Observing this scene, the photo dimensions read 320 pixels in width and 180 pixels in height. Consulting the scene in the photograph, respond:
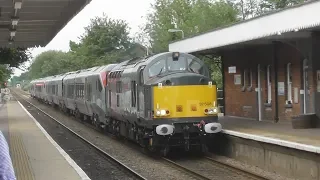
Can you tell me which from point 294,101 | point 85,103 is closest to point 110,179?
point 294,101

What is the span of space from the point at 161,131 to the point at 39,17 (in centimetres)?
557

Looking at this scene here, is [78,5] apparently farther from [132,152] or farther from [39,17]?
[132,152]

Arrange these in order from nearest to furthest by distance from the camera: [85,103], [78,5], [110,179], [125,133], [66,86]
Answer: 1. [110,179]
2. [78,5]
3. [125,133]
4. [85,103]
5. [66,86]

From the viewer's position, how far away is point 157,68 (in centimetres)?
1289

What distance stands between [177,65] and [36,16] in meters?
4.63

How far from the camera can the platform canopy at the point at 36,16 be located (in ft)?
39.3

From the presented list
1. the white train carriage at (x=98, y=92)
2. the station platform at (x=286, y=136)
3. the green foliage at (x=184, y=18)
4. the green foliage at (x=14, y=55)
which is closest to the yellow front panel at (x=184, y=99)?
the station platform at (x=286, y=136)

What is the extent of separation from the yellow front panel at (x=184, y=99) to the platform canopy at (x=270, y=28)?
229 centimetres

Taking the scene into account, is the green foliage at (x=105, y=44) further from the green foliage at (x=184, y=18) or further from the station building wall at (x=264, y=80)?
the station building wall at (x=264, y=80)

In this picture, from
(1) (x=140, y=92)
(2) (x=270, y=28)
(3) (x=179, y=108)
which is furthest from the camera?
(2) (x=270, y=28)

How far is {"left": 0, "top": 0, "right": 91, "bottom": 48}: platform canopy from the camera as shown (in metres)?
12.0

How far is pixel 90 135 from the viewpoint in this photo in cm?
2114

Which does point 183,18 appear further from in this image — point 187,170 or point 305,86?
point 187,170

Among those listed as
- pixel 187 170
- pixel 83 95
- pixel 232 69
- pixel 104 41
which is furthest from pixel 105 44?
pixel 187 170
